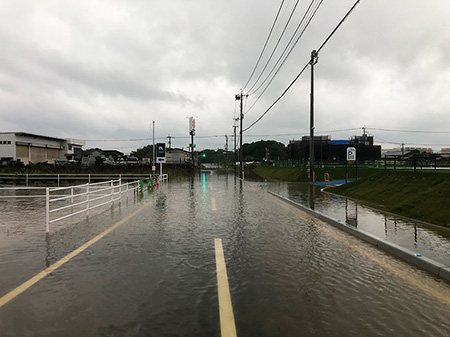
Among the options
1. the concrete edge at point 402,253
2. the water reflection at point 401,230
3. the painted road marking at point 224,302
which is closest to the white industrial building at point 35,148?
the water reflection at point 401,230

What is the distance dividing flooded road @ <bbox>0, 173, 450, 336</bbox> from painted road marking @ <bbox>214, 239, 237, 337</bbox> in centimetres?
7

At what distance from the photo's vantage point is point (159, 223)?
9.62 metres

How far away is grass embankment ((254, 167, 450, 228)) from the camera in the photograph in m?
10.3

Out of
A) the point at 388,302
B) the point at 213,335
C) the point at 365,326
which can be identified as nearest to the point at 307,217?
the point at 388,302

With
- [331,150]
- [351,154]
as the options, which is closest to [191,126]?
[331,150]

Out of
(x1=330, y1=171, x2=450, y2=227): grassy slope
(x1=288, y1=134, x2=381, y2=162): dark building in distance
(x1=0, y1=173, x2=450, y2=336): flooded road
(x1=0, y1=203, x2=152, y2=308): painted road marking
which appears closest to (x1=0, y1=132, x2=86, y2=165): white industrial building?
(x1=288, y1=134, x2=381, y2=162): dark building in distance

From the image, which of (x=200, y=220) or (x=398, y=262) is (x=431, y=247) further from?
(x=200, y=220)

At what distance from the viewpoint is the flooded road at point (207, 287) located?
3463 mm

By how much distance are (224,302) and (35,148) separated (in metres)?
96.3

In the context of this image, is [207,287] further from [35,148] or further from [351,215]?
[35,148]

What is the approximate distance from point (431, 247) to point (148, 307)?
617 cm

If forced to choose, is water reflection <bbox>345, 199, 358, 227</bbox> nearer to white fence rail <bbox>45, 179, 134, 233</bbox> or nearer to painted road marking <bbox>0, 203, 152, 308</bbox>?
painted road marking <bbox>0, 203, 152, 308</bbox>

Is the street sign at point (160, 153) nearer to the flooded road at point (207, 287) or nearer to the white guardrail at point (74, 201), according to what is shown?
the white guardrail at point (74, 201)

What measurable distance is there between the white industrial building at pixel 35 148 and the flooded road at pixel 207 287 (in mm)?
74630
